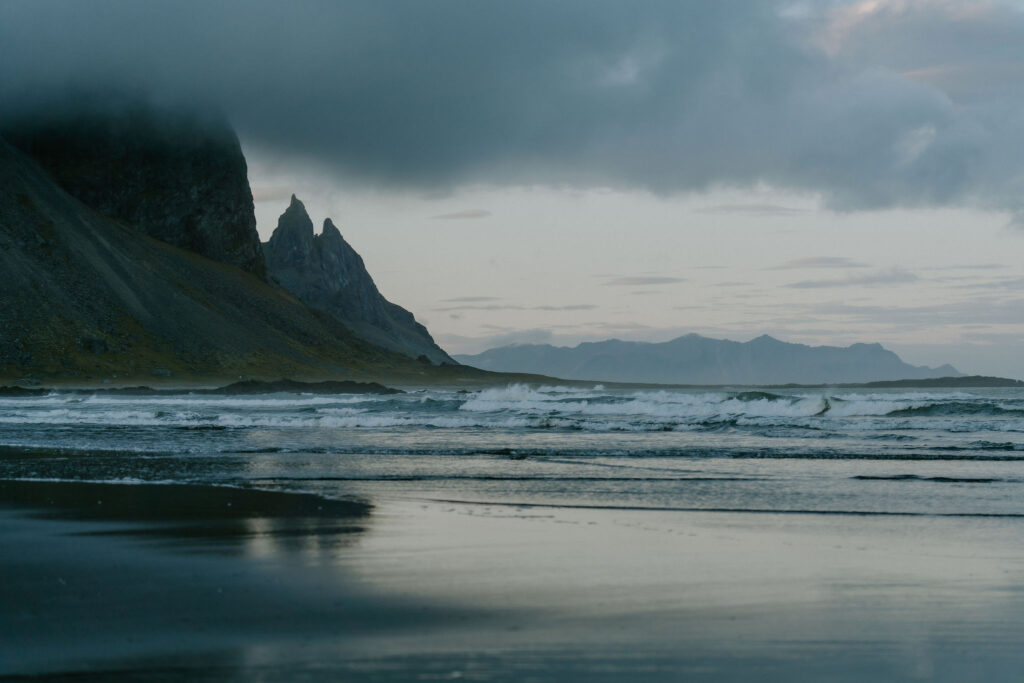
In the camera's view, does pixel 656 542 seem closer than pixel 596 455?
Yes

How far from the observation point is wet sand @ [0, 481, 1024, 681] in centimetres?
640

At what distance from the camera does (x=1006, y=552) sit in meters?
10.5

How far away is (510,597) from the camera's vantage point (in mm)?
8289

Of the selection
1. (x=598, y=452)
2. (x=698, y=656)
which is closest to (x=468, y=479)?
(x=598, y=452)

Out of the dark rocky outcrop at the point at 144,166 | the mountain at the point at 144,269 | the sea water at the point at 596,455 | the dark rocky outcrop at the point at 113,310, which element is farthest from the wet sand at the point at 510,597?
the dark rocky outcrop at the point at 144,166

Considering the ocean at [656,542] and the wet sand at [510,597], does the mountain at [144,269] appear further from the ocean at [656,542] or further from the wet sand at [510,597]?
the wet sand at [510,597]

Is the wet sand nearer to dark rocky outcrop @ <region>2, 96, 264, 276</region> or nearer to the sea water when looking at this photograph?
the sea water

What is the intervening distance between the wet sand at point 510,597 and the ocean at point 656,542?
0.11 feet

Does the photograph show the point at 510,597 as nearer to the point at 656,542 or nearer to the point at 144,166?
the point at 656,542

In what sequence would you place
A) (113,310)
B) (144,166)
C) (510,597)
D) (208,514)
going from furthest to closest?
(144,166), (113,310), (208,514), (510,597)

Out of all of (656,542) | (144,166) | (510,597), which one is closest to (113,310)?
(144,166)

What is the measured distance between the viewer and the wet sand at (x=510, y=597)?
6.40 metres

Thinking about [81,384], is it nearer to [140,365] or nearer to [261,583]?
[140,365]

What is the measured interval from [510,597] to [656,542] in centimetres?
321
